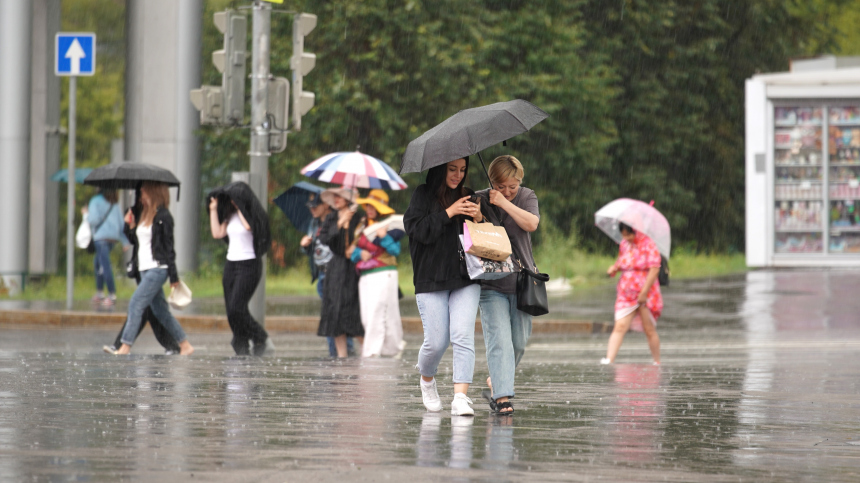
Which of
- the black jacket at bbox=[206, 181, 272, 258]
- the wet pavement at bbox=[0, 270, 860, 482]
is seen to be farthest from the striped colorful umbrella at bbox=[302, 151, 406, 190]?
the wet pavement at bbox=[0, 270, 860, 482]

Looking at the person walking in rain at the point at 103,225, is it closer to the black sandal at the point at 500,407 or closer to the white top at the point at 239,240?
the white top at the point at 239,240

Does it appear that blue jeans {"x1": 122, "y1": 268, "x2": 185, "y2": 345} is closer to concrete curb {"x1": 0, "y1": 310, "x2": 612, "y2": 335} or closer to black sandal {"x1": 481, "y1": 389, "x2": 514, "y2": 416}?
concrete curb {"x1": 0, "y1": 310, "x2": 612, "y2": 335}

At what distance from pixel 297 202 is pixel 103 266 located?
6.29 m

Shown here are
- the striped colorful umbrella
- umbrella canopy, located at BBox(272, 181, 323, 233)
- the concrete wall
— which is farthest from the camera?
the concrete wall

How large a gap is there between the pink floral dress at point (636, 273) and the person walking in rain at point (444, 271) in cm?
480

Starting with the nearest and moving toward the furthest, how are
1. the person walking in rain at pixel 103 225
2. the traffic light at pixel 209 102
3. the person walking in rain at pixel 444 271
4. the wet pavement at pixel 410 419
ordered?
the wet pavement at pixel 410 419, the person walking in rain at pixel 444 271, the traffic light at pixel 209 102, the person walking in rain at pixel 103 225

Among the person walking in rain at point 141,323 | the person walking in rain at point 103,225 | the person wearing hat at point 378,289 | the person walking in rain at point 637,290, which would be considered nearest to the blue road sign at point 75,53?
the person walking in rain at point 103,225

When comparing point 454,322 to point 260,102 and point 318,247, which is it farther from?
point 260,102

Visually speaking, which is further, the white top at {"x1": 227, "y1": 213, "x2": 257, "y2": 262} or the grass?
the grass

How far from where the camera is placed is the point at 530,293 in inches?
311

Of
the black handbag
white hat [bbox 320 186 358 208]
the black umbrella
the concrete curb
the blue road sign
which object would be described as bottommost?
the concrete curb

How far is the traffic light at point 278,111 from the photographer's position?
14.0 meters

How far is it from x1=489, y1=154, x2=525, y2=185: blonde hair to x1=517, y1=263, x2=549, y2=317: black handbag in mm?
555

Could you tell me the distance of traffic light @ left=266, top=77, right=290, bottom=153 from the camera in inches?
550
